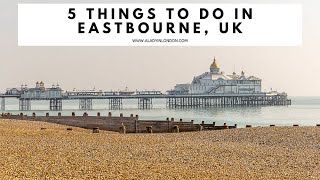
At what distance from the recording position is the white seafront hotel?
127188mm

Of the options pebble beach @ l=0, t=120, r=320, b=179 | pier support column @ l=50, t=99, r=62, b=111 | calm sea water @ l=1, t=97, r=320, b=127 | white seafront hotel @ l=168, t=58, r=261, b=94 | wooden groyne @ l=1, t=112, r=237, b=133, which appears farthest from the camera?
white seafront hotel @ l=168, t=58, r=261, b=94

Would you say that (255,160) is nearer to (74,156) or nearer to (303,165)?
(303,165)

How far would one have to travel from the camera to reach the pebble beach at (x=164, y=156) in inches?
439

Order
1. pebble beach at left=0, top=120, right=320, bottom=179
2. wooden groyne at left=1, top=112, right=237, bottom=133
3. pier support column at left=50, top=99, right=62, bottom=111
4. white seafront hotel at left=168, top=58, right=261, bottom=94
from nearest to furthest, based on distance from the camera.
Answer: pebble beach at left=0, top=120, right=320, bottom=179 < wooden groyne at left=1, top=112, right=237, bottom=133 < pier support column at left=50, top=99, right=62, bottom=111 < white seafront hotel at left=168, top=58, right=261, bottom=94

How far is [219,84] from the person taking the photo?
12750 centimetres

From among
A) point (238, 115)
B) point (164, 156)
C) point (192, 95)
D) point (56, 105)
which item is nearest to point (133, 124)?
point (164, 156)

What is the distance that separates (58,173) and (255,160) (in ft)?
17.1

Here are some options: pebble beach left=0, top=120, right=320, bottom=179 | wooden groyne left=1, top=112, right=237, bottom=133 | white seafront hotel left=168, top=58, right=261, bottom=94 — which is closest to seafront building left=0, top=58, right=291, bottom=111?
white seafront hotel left=168, top=58, right=261, bottom=94

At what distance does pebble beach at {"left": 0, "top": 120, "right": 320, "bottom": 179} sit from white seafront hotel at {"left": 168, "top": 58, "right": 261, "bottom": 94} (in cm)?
10418

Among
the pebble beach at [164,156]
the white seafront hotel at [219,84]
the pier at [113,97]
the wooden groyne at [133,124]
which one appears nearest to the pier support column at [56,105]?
the pier at [113,97]

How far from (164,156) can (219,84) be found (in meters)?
114

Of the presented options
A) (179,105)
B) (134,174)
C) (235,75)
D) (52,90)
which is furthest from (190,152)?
(235,75)

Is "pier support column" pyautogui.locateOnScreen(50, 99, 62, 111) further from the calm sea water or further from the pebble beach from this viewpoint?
the pebble beach

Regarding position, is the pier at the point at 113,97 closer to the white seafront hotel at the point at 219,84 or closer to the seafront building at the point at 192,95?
the seafront building at the point at 192,95
